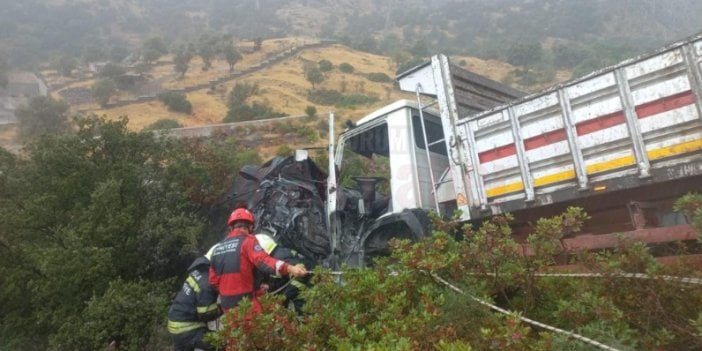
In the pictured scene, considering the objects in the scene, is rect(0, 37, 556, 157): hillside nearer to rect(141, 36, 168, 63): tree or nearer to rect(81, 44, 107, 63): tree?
rect(141, 36, 168, 63): tree

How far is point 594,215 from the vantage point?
461cm

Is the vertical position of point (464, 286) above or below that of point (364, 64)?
below

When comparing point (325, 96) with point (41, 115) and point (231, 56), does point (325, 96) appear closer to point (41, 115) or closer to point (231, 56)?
point (231, 56)

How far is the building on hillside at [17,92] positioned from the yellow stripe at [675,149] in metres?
40.8

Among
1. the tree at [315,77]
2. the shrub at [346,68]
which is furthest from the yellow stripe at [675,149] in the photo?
the shrub at [346,68]

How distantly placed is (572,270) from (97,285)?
5462 millimetres

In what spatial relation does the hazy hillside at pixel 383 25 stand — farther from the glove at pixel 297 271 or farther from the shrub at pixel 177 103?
the glove at pixel 297 271

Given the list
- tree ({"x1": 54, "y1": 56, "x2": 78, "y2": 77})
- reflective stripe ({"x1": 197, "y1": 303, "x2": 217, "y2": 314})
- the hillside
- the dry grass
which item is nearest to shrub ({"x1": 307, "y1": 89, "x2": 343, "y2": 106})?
the hillside

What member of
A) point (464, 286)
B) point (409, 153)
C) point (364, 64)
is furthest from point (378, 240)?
point (364, 64)

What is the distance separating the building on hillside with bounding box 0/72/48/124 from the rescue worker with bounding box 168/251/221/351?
38.1 meters

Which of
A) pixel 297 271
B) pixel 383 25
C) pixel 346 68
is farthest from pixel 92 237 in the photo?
pixel 383 25

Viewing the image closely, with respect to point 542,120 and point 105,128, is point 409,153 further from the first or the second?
point 105,128

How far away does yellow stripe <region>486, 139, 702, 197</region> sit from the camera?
152 inches

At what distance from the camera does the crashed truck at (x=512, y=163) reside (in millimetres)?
3957
